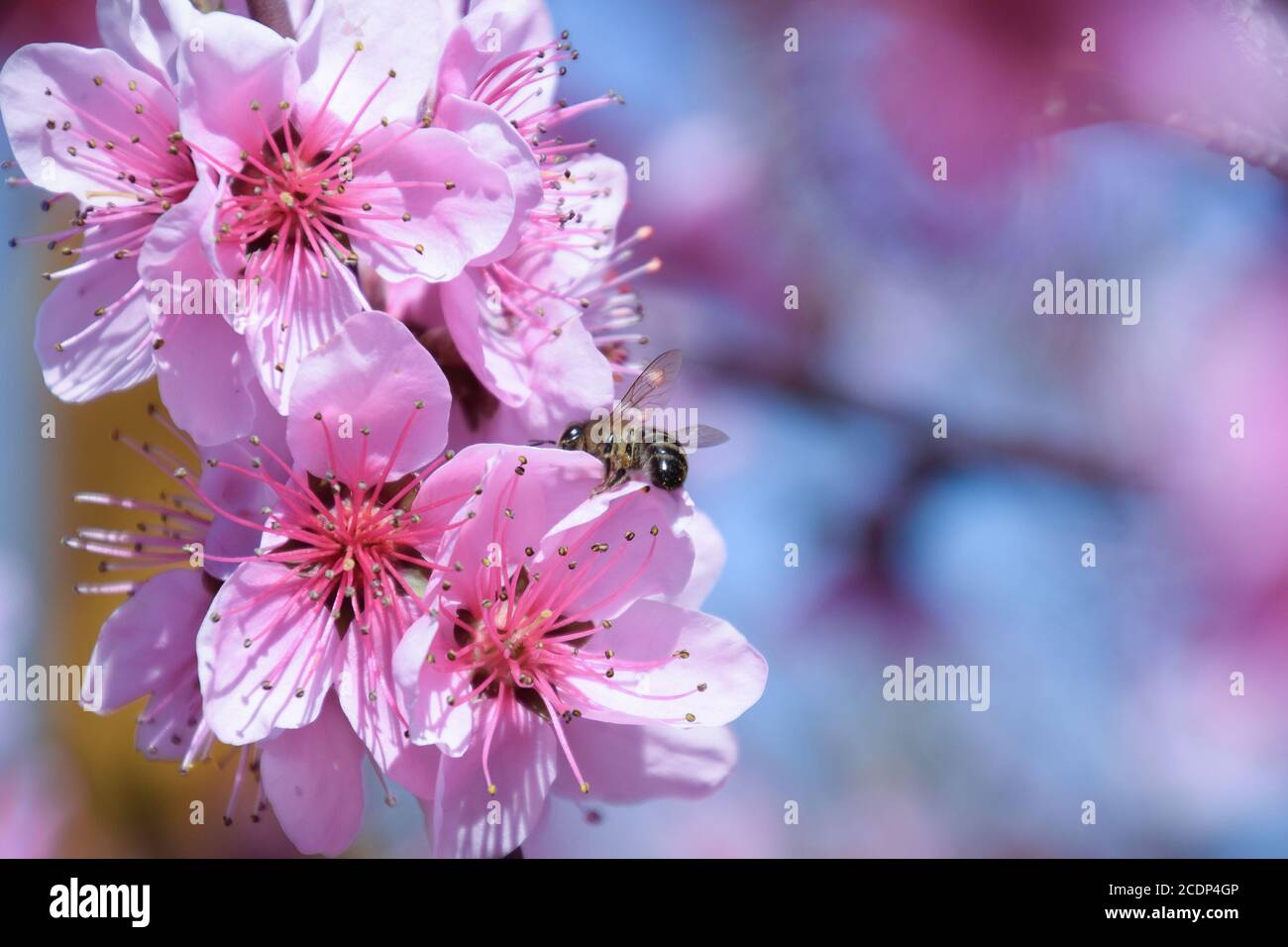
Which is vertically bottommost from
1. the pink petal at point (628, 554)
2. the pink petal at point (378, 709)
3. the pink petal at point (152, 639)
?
the pink petal at point (378, 709)

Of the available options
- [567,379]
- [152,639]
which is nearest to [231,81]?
[567,379]

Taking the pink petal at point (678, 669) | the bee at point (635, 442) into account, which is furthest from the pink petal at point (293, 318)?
the pink petal at point (678, 669)

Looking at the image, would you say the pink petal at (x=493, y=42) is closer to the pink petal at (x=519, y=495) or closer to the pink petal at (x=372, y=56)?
the pink petal at (x=372, y=56)

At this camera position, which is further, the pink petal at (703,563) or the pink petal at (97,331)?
the pink petal at (703,563)

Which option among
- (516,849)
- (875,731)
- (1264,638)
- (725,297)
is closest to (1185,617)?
(1264,638)

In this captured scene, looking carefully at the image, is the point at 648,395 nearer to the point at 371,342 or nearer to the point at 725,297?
the point at 371,342

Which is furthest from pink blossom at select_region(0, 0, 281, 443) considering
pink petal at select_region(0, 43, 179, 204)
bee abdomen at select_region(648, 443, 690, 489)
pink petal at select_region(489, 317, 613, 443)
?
bee abdomen at select_region(648, 443, 690, 489)
